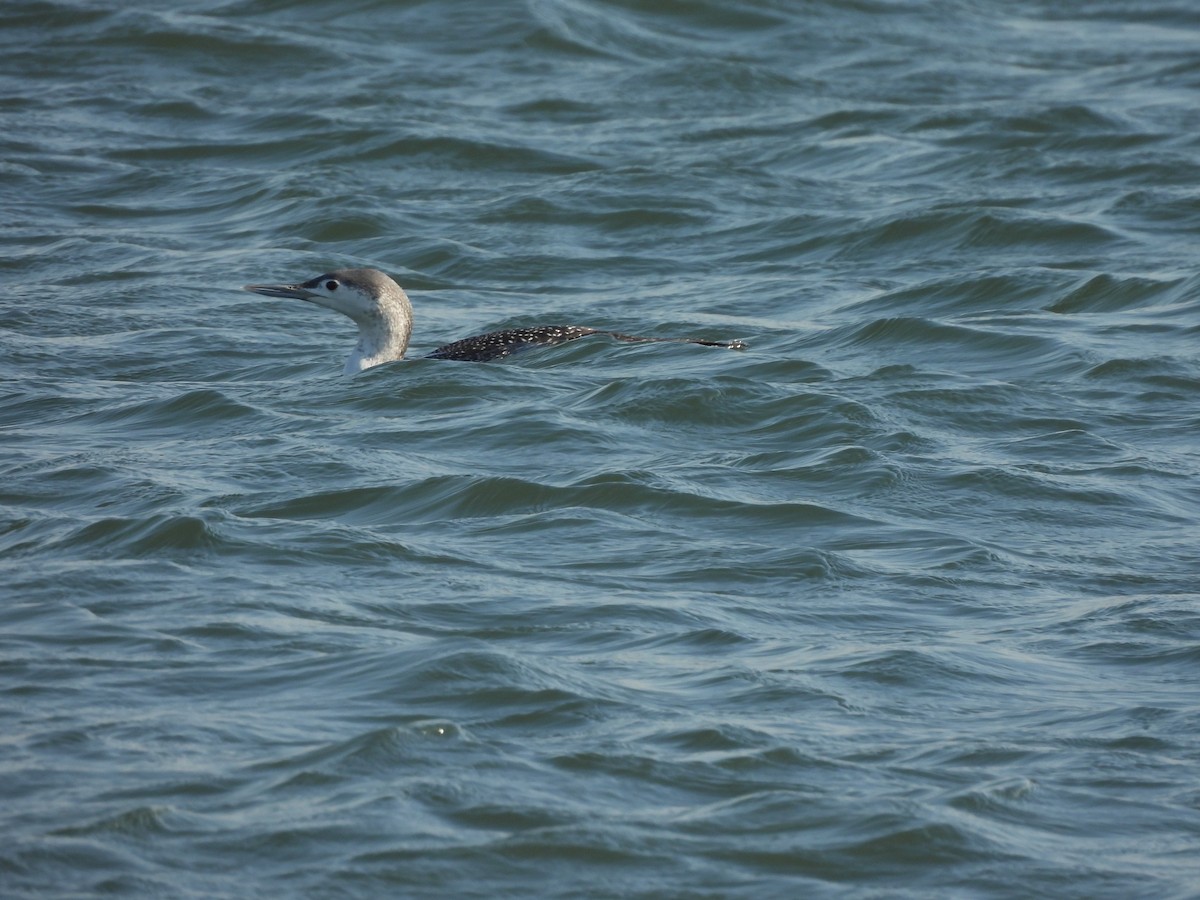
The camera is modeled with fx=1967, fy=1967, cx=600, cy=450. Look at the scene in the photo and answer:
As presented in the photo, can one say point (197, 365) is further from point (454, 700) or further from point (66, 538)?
point (454, 700)

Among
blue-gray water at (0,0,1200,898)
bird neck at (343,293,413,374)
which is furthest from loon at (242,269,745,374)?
blue-gray water at (0,0,1200,898)

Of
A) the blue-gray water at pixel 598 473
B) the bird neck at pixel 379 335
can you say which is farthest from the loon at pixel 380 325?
the blue-gray water at pixel 598 473

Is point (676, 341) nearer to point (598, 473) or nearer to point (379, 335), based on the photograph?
point (379, 335)

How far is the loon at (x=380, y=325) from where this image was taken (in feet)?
32.7

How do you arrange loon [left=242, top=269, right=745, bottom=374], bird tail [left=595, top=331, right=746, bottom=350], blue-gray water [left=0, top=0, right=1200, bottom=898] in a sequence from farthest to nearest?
bird tail [left=595, top=331, right=746, bottom=350], loon [left=242, top=269, right=745, bottom=374], blue-gray water [left=0, top=0, right=1200, bottom=898]

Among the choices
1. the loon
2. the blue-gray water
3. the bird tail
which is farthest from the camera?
the bird tail

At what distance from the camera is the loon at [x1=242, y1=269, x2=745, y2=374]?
996 centimetres

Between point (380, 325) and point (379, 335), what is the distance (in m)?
0.06

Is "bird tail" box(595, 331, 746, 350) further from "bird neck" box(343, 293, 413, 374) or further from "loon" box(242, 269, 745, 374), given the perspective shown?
"bird neck" box(343, 293, 413, 374)

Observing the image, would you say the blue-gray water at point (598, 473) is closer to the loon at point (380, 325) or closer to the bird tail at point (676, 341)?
the bird tail at point (676, 341)

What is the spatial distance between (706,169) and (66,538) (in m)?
7.71

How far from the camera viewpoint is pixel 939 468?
8.23 meters

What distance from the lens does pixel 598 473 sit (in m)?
8.02

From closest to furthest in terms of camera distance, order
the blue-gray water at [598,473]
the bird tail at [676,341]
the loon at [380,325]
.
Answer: the blue-gray water at [598,473] → the loon at [380,325] → the bird tail at [676,341]
